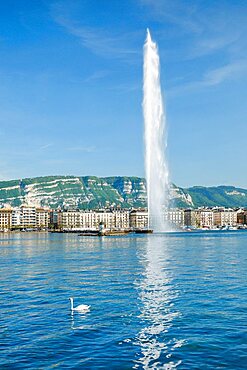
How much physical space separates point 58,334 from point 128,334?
280 cm

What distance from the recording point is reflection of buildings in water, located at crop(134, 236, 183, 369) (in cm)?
1678

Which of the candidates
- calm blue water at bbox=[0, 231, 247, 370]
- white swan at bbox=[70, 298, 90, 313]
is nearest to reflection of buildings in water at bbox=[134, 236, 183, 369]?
calm blue water at bbox=[0, 231, 247, 370]

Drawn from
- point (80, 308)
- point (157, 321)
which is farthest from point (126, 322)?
point (80, 308)

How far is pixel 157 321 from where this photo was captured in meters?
21.9

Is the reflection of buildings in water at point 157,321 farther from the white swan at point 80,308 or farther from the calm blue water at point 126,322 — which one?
A: the white swan at point 80,308

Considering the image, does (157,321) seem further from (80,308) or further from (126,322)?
(80,308)

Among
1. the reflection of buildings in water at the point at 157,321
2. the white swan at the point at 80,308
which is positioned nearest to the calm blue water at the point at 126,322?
the reflection of buildings in water at the point at 157,321

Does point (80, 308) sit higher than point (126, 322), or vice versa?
point (80, 308)

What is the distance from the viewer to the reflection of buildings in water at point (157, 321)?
16.8 m

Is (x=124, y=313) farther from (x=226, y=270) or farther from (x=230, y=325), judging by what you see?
(x=226, y=270)

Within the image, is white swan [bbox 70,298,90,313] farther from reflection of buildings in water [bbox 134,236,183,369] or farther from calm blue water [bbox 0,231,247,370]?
reflection of buildings in water [bbox 134,236,183,369]

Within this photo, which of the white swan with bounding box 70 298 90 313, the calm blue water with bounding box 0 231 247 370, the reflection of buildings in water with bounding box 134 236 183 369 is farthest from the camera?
the white swan with bounding box 70 298 90 313

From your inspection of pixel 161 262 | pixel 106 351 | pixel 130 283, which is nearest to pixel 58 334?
pixel 106 351

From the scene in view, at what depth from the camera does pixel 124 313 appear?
2345 centimetres
